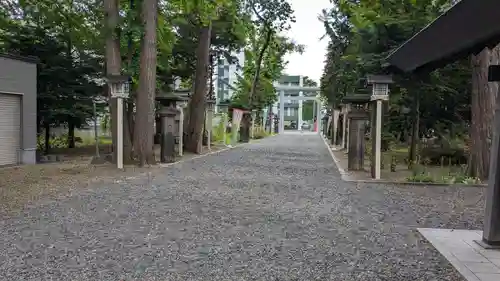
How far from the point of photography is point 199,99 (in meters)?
20.5

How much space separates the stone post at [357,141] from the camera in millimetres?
14078

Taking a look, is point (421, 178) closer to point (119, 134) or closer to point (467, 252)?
point (467, 252)

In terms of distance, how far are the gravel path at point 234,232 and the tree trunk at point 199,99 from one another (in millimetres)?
10085

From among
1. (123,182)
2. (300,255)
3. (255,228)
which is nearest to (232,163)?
(123,182)

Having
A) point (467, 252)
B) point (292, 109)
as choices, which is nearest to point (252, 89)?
point (467, 252)

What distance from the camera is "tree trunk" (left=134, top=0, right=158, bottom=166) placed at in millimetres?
13977

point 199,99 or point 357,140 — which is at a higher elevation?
point 199,99

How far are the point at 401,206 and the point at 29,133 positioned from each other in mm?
11340

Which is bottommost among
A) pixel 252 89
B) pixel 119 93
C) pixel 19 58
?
pixel 119 93

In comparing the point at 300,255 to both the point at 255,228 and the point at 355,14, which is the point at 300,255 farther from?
the point at 355,14

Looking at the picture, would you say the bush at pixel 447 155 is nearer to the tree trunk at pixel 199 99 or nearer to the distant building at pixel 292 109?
the tree trunk at pixel 199 99

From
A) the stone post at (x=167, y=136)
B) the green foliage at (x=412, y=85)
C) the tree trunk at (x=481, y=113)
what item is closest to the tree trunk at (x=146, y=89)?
the stone post at (x=167, y=136)

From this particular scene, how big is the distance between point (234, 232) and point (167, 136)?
31.9 feet

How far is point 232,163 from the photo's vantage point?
15852mm
